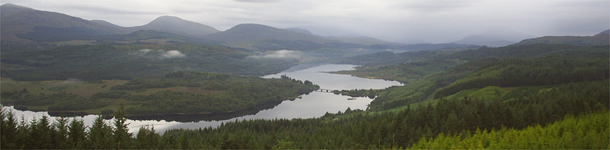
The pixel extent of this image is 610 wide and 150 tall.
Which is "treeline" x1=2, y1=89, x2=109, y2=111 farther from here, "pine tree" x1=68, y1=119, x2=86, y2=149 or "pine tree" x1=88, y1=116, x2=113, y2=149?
"pine tree" x1=88, y1=116, x2=113, y2=149

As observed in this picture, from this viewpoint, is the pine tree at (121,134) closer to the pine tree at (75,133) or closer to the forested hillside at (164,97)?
the pine tree at (75,133)

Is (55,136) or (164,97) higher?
(55,136)

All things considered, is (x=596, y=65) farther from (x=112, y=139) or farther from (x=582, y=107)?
(x=112, y=139)

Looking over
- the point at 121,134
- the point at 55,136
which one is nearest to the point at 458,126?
the point at 121,134

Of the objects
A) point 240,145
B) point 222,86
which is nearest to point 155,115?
point 222,86

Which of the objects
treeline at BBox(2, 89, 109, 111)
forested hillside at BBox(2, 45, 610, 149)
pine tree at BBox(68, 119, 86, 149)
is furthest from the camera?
treeline at BBox(2, 89, 109, 111)

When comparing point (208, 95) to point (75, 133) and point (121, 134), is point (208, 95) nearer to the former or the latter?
point (75, 133)

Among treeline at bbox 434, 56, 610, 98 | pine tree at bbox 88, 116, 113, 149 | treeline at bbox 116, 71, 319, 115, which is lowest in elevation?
treeline at bbox 116, 71, 319, 115

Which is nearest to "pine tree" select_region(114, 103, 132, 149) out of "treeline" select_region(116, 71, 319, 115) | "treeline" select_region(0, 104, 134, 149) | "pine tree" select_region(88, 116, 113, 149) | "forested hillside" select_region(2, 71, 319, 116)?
"treeline" select_region(0, 104, 134, 149)

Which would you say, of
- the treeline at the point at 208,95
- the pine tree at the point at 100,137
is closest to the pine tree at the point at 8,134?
the pine tree at the point at 100,137
